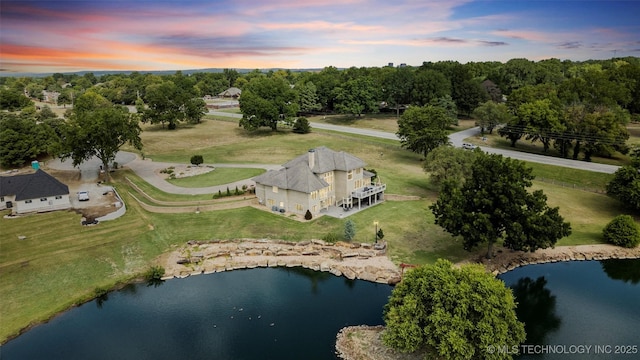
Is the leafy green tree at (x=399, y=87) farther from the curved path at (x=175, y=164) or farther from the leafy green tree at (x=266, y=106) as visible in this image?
the curved path at (x=175, y=164)

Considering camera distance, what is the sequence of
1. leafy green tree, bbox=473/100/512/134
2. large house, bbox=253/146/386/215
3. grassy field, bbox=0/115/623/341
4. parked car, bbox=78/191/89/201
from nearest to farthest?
grassy field, bbox=0/115/623/341 → large house, bbox=253/146/386/215 → parked car, bbox=78/191/89/201 → leafy green tree, bbox=473/100/512/134

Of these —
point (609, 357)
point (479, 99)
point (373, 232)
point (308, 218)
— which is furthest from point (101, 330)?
point (479, 99)

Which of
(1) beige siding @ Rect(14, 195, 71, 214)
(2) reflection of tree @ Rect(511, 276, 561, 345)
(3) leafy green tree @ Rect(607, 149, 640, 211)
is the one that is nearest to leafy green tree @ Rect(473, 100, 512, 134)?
(3) leafy green tree @ Rect(607, 149, 640, 211)

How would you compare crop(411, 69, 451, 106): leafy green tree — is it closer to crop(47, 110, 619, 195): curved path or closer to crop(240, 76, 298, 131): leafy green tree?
crop(47, 110, 619, 195): curved path

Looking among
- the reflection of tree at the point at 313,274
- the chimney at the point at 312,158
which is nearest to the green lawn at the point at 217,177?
the chimney at the point at 312,158

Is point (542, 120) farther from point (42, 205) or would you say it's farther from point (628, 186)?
point (42, 205)

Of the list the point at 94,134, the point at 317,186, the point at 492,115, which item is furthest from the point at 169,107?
the point at 492,115
